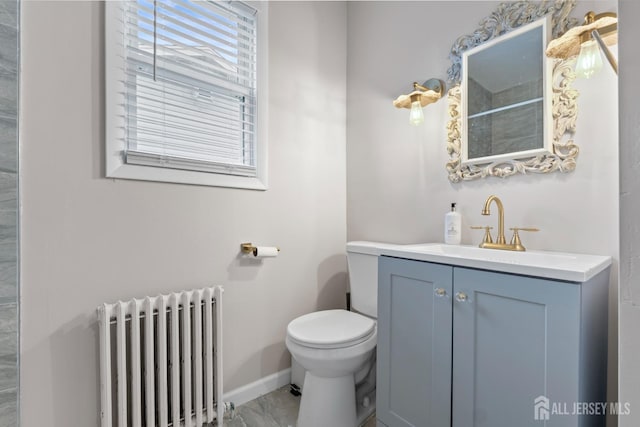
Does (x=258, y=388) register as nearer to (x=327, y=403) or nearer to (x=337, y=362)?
(x=327, y=403)

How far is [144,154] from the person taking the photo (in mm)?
1344

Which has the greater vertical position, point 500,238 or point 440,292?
point 500,238

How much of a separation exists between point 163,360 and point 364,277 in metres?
1.02

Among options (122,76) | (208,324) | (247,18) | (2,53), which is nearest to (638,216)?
(208,324)

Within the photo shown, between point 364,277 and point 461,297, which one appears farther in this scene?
point 364,277

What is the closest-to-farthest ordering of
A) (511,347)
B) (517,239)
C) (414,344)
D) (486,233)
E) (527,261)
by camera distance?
(511,347), (527,261), (414,344), (517,239), (486,233)

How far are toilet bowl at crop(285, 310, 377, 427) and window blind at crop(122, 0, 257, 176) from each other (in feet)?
2.99

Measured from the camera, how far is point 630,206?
1.40 feet

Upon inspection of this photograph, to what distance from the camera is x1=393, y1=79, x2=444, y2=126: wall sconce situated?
5.33ft

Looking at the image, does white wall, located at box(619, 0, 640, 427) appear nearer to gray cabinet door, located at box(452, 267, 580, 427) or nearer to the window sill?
gray cabinet door, located at box(452, 267, 580, 427)

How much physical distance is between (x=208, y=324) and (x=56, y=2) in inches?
56.5

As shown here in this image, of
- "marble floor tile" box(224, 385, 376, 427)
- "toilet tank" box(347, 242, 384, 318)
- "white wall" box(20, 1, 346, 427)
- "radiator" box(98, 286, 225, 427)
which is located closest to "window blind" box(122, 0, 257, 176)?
"white wall" box(20, 1, 346, 427)

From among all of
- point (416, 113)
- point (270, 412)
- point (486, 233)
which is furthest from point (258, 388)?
point (416, 113)

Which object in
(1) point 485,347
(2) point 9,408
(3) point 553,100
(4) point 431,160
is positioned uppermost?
(3) point 553,100
